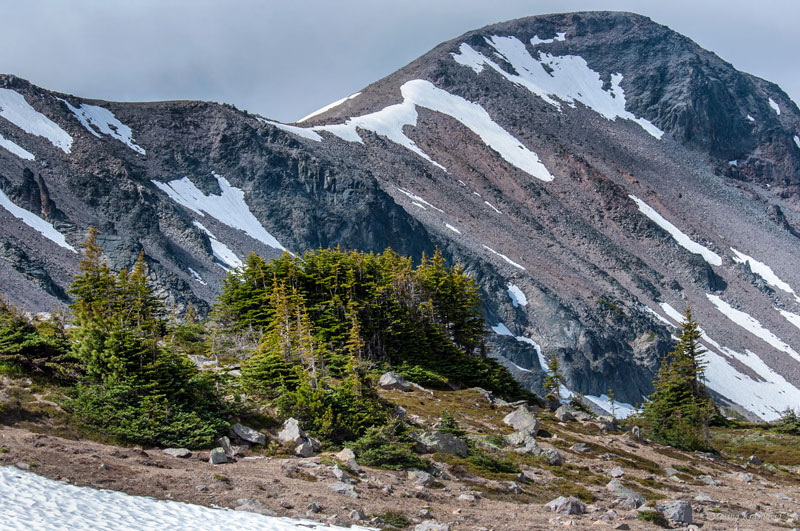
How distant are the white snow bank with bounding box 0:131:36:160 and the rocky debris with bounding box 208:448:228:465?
114022mm

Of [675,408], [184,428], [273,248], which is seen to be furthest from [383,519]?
[273,248]

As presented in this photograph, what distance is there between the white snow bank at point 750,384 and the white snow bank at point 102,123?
12654cm

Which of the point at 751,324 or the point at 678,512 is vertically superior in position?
the point at 751,324

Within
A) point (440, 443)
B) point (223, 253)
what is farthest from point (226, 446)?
point (223, 253)

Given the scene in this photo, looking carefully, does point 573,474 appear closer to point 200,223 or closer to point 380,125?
point 200,223

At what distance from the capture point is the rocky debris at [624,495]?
85.6ft

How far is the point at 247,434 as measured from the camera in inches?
1042

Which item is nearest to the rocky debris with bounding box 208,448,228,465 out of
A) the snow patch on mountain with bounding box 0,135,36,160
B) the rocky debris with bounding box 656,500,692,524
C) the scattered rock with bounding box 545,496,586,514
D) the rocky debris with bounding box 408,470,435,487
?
the rocky debris with bounding box 408,470,435,487

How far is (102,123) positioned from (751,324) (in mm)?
166291

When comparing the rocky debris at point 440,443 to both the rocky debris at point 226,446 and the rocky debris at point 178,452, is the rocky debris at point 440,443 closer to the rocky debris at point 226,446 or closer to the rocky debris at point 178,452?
the rocky debris at point 226,446

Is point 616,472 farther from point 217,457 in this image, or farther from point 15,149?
point 15,149

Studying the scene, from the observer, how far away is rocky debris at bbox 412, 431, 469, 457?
96.0ft

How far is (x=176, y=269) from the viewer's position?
4220 inches

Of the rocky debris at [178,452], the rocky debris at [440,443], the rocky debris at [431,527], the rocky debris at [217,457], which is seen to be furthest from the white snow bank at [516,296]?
the rocky debris at [431,527]
